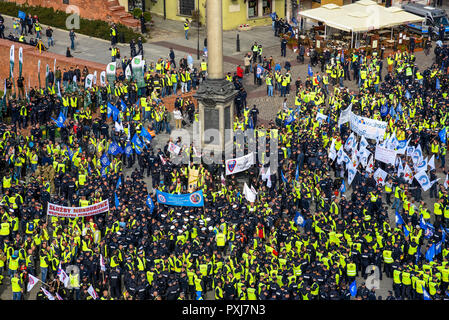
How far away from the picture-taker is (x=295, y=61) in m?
49.0

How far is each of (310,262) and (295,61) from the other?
26969 mm

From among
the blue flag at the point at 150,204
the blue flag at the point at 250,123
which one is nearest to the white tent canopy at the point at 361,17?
the blue flag at the point at 250,123

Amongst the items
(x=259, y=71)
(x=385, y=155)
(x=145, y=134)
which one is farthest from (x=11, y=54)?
(x=385, y=155)

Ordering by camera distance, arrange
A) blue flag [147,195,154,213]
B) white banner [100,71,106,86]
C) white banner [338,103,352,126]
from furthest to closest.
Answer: white banner [100,71,106,86]
white banner [338,103,352,126]
blue flag [147,195,154,213]

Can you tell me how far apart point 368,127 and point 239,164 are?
23.5 feet

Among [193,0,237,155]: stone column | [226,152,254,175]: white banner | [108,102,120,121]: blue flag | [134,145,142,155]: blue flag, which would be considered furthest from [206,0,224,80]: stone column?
[108,102,120,121]: blue flag

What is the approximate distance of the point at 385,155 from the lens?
31.2 meters

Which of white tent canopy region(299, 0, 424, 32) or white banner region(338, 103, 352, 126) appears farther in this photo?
white tent canopy region(299, 0, 424, 32)

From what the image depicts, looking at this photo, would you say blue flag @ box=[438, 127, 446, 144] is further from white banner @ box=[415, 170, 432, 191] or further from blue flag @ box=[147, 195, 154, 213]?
blue flag @ box=[147, 195, 154, 213]

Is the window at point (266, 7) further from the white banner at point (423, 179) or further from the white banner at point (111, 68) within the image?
the white banner at point (423, 179)

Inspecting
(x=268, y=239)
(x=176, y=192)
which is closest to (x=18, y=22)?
(x=176, y=192)

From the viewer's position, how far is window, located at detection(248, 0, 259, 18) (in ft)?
186

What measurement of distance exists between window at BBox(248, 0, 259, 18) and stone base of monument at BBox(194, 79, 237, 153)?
26799 millimetres
